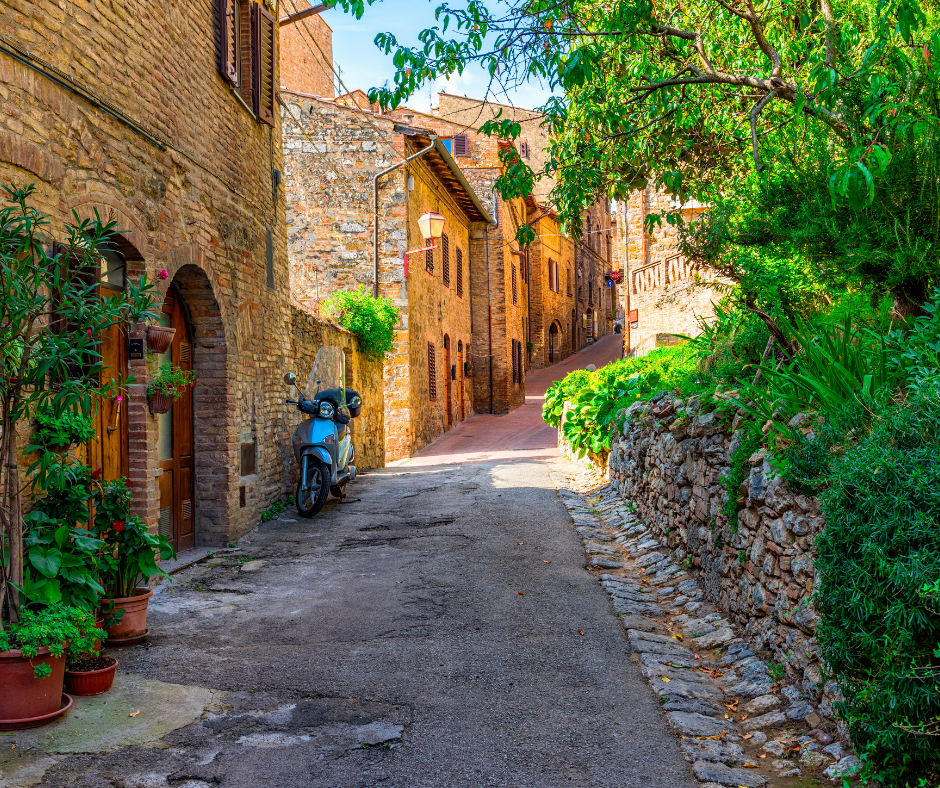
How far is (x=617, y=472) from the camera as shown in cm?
953

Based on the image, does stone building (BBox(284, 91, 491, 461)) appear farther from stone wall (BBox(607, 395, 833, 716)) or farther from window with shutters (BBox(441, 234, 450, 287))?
stone wall (BBox(607, 395, 833, 716))

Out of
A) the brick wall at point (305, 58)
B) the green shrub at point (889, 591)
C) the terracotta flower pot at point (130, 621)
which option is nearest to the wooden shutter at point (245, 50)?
the terracotta flower pot at point (130, 621)

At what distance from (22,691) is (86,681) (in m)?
0.43

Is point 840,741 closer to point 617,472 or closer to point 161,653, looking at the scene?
point 161,653

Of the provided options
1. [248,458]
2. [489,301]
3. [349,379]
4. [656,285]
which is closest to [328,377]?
[248,458]

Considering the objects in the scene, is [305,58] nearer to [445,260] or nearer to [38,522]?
[445,260]

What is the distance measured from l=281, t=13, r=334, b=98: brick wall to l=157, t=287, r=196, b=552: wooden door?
16202 millimetres

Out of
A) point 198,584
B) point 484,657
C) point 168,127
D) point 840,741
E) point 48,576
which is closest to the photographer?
point 840,741

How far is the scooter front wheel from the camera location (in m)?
8.45

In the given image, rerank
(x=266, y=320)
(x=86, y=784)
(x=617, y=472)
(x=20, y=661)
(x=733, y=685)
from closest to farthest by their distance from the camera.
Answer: (x=86, y=784) < (x=20, y=661) < (x=733, y=685) < (x=266, y=320) < (x=617, y=472)

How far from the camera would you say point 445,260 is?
20.4 meters

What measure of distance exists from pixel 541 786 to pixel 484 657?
1.33 m

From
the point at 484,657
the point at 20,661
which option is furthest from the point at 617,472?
the point at 20,661

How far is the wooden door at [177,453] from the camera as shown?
6.68 meters
